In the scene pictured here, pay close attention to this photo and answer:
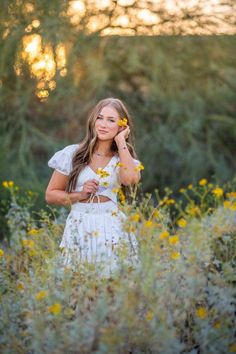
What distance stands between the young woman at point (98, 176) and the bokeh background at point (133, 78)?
14.3 ft

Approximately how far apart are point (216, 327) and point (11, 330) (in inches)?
33.8

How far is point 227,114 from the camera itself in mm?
9289

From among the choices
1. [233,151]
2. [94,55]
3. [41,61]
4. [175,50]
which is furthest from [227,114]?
[41,61]

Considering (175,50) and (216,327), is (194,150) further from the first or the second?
(216,327)

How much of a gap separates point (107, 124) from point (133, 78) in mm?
5472

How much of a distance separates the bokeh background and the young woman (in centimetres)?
435

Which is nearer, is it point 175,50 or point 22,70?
point 22,70

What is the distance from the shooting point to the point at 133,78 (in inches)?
357

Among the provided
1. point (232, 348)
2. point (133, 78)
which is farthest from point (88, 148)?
point (133, 78)

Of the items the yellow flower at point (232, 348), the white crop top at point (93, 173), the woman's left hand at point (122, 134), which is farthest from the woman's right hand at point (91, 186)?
the yellow flower at point (232, 348)

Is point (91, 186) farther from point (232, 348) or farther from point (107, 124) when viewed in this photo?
point (232, 348)

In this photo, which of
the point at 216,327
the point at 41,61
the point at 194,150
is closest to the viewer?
the point at 216,327

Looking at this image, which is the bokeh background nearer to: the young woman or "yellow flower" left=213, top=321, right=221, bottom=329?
the young woman

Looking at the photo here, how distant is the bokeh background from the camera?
827cm
